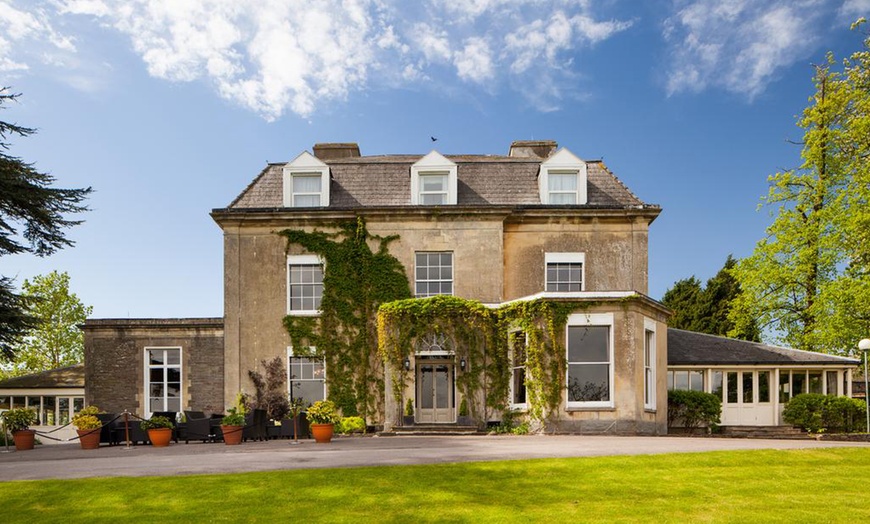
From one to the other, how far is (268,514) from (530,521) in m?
3.64

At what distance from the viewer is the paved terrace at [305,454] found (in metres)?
11.8

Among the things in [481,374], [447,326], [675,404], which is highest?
[447,326]

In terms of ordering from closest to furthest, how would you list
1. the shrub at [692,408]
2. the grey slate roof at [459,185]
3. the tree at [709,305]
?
the shrub at [692,408]
the grey slate roof at [459,185]
the tree at [709,305]

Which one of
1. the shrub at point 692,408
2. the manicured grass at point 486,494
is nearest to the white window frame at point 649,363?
the shrub at point 692,408

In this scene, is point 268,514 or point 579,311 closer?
point 268,514

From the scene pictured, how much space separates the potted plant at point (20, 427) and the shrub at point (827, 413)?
26.3 meters

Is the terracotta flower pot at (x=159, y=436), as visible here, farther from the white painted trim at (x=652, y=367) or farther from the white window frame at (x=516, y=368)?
the white painted trim at (x=652, y=367)

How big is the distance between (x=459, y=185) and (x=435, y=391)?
8111 millimetres

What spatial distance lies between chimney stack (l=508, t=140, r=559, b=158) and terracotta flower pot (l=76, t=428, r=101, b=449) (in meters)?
19.1

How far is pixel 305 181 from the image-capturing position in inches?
955

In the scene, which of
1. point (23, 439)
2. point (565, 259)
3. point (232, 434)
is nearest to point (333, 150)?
point (565, 259)

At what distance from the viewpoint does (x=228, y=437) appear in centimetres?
1753

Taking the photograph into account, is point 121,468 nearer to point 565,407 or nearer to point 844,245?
point 565,407

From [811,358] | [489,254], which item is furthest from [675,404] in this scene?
[489,254]
